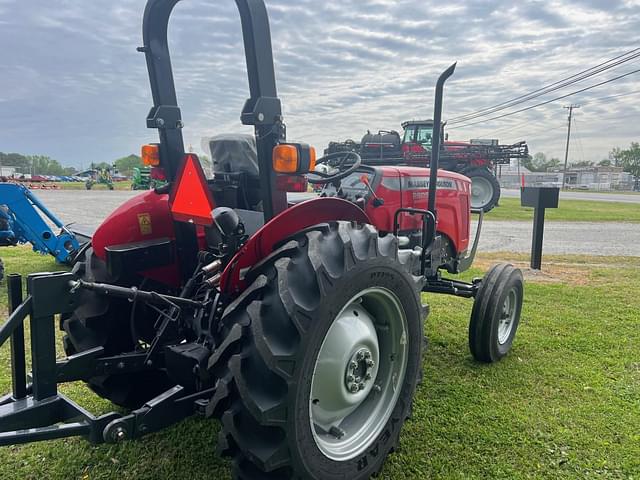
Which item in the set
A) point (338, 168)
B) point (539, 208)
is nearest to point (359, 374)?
point (338, 168)

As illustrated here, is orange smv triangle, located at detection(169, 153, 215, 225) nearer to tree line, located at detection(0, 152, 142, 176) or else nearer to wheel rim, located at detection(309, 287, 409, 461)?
wheel rim, located at detection(309, 287, 409, 461)

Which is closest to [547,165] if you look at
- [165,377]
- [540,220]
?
[540,220]

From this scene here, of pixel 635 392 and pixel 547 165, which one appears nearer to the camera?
pixel 635 392

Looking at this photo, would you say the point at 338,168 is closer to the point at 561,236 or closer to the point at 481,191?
the point at 561,236

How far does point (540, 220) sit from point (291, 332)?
670 centimetres

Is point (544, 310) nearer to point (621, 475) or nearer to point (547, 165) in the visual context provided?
point (621, 475)

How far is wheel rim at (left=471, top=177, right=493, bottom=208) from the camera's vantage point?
1717 centimetres

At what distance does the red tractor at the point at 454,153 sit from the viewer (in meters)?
17.1

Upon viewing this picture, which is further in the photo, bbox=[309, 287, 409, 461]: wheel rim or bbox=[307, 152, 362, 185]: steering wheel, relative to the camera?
bbox=[307, 152, 362, 185]: steering wheel

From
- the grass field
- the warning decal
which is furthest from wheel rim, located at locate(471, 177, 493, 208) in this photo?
the warning decal

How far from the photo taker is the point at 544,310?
5.27m

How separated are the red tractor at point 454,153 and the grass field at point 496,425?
1252 centimetres

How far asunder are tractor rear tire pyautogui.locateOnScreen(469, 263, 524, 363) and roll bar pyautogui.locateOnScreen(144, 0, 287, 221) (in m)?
2.11

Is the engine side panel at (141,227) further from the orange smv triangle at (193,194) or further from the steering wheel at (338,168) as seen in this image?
the steering wheel at (338,168)
